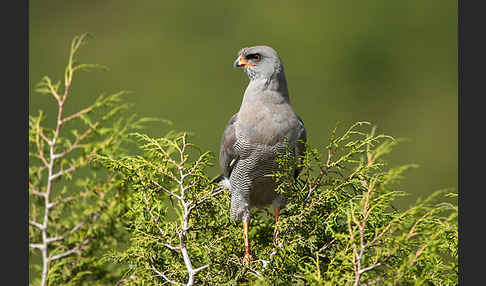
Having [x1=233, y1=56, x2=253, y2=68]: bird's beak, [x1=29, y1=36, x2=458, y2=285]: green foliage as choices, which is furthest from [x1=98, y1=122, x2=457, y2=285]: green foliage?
[x1=233, y1=56, x2=253, y2=68]: bird's beak

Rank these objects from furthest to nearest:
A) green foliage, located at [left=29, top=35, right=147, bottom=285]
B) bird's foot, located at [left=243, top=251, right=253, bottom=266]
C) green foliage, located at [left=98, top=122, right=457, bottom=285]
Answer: green foliage, located at [left=29, top=35, right=147, bottom=285] → bird's foot, located at [left=243, top=251, right=253, bottom=266] → green foliage, located at [left=98, top=122, right=457, bottom=285]

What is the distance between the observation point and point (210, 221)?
1.52 meters

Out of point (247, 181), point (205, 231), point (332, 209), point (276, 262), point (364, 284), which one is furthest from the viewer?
point (247, 181)

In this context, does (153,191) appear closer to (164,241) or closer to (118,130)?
(164,241)

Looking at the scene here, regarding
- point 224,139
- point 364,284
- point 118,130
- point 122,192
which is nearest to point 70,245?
point 122,192

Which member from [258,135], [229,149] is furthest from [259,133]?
[229,149]

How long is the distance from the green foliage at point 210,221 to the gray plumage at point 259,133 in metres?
0.06

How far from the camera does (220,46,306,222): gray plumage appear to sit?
1.53 m

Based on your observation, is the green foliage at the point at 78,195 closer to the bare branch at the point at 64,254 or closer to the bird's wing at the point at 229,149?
the bare branch at the point at 64,254

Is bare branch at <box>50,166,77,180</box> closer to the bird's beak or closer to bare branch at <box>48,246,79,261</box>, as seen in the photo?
bare branch at <box>48,246,79,261</box>

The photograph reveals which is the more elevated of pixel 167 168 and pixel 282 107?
pixel 282 107

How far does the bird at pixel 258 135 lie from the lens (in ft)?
5.00

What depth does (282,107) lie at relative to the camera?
1.55 m

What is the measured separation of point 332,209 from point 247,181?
373 millimetres
